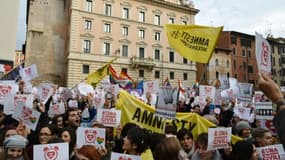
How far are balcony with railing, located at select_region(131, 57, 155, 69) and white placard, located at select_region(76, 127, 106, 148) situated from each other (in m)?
36.0

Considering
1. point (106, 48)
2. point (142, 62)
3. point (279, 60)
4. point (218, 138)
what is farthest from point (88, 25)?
point (279, 60)

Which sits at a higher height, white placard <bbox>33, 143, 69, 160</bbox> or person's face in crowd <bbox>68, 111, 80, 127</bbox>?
person's face in crowd <bbox>68, 111, 80, 127</bbox>

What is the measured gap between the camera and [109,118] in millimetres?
5305

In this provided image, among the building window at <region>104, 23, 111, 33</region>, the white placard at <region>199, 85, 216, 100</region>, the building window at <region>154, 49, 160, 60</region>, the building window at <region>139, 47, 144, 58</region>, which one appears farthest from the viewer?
the building window at <region>154, 49, 160, 60</region>

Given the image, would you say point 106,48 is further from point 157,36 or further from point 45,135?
point 45,135

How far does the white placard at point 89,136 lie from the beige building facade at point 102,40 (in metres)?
33.5

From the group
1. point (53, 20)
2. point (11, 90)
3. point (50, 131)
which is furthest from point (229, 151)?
point (53, 20)

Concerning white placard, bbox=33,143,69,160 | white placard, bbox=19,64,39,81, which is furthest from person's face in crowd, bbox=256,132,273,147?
white placard, bbox=19,64,39,81

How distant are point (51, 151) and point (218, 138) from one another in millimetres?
2085

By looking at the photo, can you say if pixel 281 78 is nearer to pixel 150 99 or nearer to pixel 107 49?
pixel 107 49

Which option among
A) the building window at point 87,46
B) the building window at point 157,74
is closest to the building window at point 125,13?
the building window at point 87,46

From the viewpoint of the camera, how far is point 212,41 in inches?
255

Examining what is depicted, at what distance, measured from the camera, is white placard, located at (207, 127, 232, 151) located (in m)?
3.77

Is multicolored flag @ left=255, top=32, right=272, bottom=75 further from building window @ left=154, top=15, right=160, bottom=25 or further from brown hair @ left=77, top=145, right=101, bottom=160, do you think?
building window @ left=154, top=15, right=160, bottom=25
